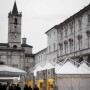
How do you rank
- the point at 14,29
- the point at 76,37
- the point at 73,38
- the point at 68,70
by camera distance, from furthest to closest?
the point at 14,29
the point at 73,38
the point at 76,37
the point at 68,70

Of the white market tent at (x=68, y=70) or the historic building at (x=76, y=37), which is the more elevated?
the historic building at (x=76, y=37)

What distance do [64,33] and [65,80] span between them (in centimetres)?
2643

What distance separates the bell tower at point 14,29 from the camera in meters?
78.6

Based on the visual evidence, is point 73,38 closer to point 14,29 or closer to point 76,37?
point 76,37

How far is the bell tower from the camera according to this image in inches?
3095

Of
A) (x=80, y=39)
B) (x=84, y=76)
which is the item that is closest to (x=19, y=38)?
(x=80, y=39)

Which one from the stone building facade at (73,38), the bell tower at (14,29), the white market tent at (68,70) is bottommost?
the white market tent at (68,70)

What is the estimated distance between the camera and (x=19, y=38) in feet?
260

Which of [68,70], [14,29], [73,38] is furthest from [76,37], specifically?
[14,29]

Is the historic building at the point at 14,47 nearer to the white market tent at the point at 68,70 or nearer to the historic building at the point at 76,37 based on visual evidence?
the historic building at the point at 76,37

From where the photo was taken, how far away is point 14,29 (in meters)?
79.0

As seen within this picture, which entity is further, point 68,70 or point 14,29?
point 14,29

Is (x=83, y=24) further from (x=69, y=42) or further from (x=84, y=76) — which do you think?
(x=84, y=76)

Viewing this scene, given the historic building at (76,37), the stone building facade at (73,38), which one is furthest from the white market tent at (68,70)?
the historic building at (76,37)
